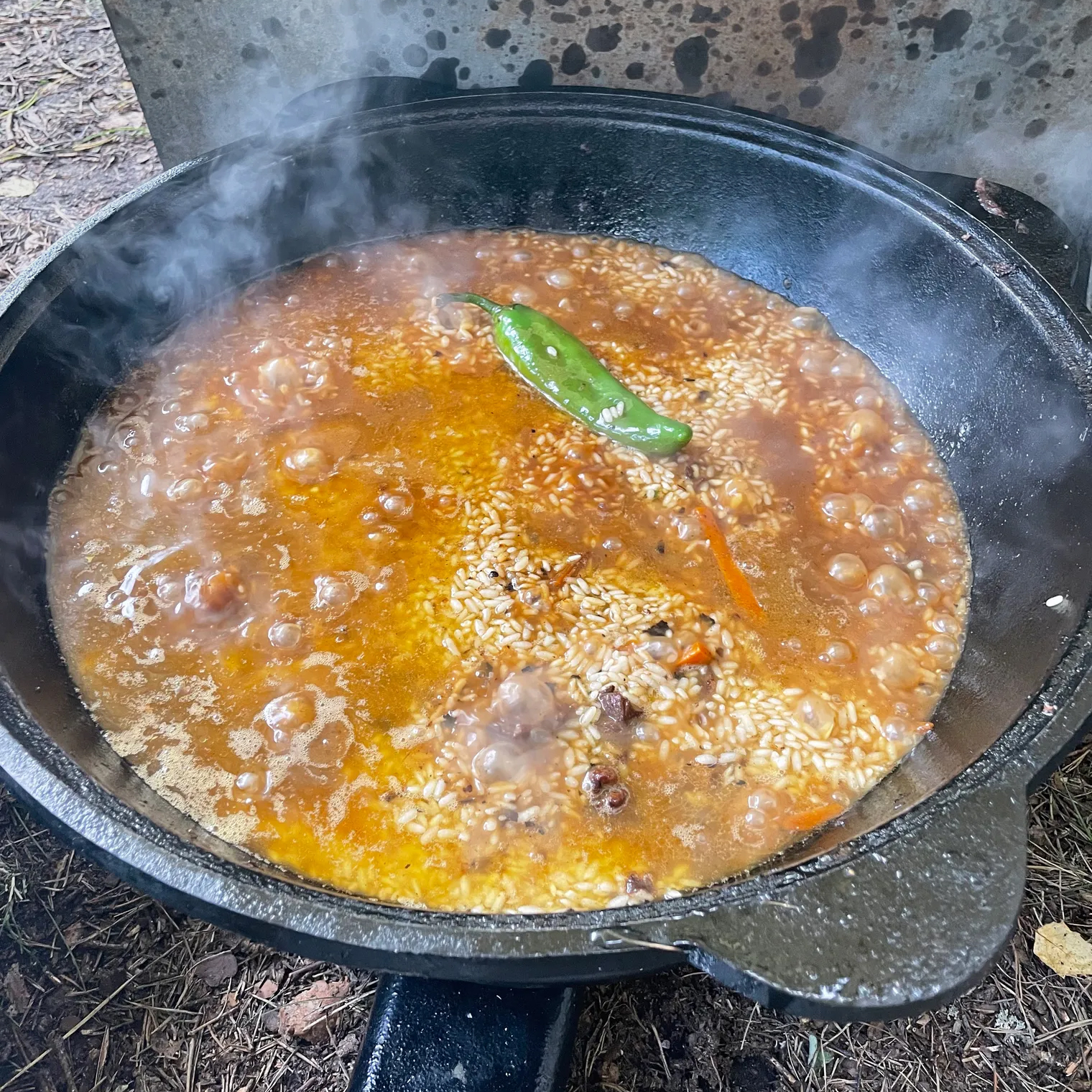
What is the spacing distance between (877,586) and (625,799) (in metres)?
1.08

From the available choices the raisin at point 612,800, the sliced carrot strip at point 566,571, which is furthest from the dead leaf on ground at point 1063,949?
the sliced carrot strip at point 566,571

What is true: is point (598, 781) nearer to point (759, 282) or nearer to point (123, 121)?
point (759, 282)

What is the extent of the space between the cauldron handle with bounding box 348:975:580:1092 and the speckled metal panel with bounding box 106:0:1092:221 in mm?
3504

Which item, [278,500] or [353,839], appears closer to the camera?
[353,839]

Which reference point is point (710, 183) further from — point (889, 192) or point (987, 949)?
point (987, 949)

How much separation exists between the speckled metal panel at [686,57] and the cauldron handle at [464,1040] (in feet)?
11.5

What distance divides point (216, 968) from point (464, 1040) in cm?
98

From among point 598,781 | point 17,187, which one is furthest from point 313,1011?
point 17,187

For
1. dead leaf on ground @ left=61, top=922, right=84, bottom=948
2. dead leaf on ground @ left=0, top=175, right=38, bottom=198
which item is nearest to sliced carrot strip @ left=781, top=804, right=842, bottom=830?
dead leaf on ground @ left=61, top=922, right=84, bottom=948

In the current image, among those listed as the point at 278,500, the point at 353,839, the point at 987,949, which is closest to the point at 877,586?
the point at 987,949

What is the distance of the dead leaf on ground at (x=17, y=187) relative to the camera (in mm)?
4910

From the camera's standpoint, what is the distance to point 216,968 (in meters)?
2.69

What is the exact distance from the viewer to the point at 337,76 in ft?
12.7

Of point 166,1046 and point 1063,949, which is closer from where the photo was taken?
point 166,1046
